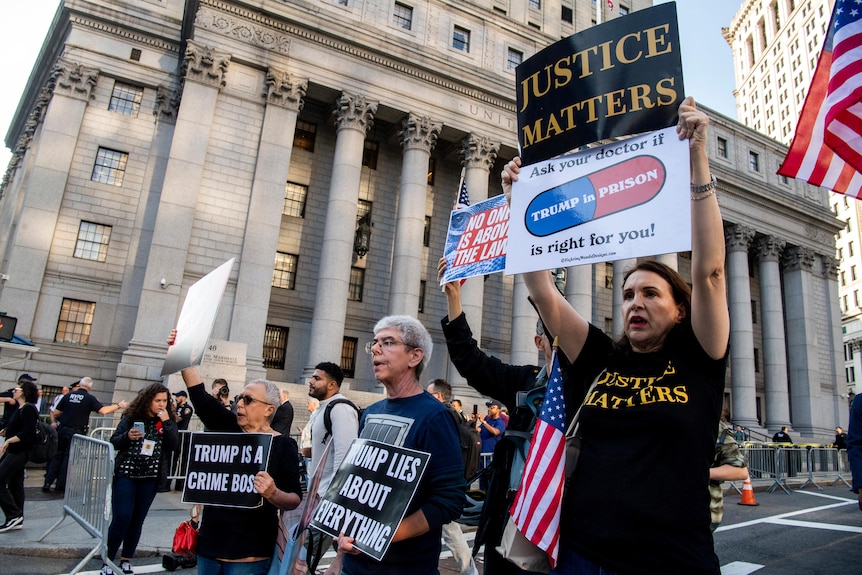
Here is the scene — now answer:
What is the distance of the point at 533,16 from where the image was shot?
33688mm

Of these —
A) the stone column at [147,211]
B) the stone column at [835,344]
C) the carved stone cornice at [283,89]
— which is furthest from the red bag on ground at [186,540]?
the stone column at [835,344]

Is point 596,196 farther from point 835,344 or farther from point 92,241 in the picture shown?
point 835,344

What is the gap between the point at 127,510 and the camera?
616 cm

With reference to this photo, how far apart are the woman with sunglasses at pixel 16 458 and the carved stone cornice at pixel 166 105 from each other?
20.3 metres

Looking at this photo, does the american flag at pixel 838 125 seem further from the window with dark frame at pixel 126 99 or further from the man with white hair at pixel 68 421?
the window with dark frame at pixel 126 99

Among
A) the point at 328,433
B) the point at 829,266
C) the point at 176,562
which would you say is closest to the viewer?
the point at 328,433

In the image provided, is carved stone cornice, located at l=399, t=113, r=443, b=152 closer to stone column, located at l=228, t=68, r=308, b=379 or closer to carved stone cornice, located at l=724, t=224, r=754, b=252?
stone column, located at l=228, t=68, r=308, b=379

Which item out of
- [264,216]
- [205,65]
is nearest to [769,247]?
[264,216]

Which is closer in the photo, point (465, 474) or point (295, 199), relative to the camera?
point (465, 474)

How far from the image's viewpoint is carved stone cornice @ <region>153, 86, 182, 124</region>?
25.3 meters

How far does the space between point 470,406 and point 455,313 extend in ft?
68.5

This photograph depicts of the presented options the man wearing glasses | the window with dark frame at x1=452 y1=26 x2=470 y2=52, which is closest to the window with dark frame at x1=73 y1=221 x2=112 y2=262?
the window with dark frame at x1=452 y1=26 x2=470 y2=52

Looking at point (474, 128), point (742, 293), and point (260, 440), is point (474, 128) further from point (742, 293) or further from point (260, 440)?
point (260, 440)

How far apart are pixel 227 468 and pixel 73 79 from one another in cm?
2617
